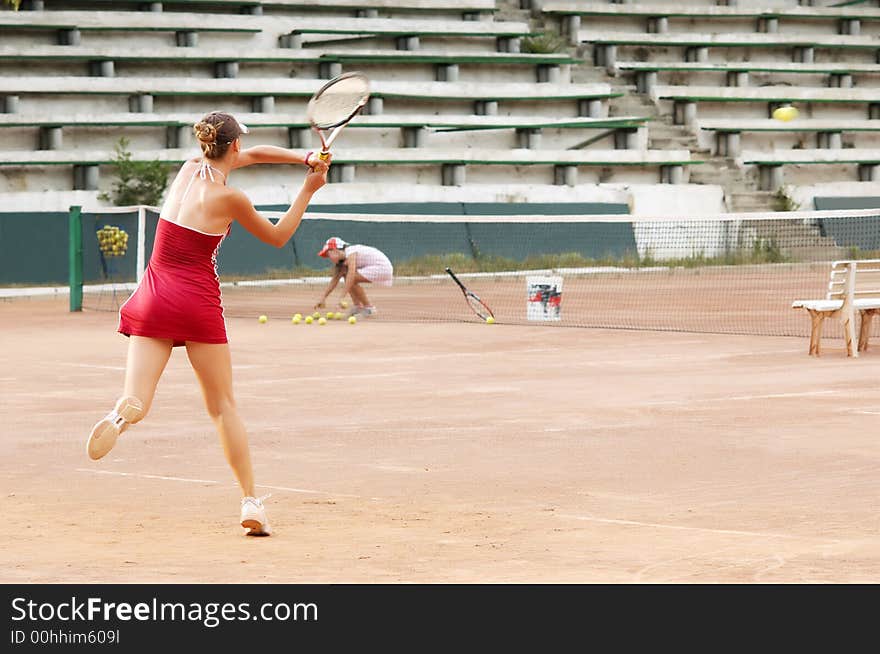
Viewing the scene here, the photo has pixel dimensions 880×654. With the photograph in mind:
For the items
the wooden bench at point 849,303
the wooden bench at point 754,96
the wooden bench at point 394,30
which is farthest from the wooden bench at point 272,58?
the wooden bench at point 849,303

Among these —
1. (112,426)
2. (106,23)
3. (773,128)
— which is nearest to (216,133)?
(112,426)

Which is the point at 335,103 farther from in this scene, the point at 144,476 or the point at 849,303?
the point at 849,303

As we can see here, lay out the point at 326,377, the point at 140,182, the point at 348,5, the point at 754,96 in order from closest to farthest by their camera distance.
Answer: the point at 326,377 < the point at 140,182 < the point at 348,5 < the point at 754,96

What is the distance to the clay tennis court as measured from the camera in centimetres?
631

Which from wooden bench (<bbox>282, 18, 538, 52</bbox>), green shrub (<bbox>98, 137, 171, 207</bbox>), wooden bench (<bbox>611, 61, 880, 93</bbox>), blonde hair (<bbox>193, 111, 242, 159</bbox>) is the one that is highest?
wooden bench (<bbox>282, 18, 538, 52</bbox>)

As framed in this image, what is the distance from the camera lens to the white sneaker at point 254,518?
6.88 meters

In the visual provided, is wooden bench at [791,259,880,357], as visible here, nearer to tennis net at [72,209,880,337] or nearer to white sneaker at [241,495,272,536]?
tennis net at [72,209,880,337]

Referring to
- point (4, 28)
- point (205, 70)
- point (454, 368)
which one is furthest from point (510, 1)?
point (454, 368)

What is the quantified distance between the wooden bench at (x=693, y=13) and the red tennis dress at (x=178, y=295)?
3130cm

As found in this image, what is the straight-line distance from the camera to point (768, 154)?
35.7 metres

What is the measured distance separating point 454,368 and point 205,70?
61.2ft

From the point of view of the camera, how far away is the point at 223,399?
7.00 meters

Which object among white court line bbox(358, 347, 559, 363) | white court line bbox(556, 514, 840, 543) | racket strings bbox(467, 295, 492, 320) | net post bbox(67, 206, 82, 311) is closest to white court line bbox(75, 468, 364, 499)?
white court line bbox(556, 514, 840, 543)

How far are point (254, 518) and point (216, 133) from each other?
5.48 ft
